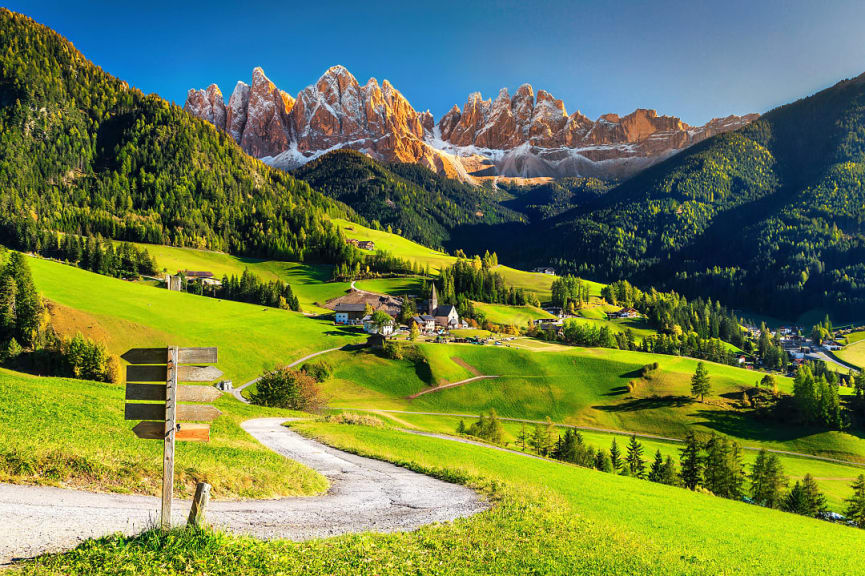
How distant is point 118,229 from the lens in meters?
184

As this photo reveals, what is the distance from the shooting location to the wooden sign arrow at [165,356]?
9523 millimetres

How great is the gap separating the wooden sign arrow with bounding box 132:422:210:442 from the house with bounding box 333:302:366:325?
5031 inches

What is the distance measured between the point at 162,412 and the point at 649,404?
341ft

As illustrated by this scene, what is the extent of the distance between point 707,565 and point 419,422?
203ft

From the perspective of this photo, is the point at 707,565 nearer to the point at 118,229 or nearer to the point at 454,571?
the point at 454,571

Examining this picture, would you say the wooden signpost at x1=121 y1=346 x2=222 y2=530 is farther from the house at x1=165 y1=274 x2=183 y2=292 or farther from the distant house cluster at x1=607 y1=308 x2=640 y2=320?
the distant house cluster at x1=607 y1=308 x2=640 y2=320

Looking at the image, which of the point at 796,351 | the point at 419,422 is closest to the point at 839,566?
the point at 419,422

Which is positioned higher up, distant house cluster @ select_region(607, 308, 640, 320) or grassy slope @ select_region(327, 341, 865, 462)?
distant house cluster @ select_region(607, 308, 640, 320)

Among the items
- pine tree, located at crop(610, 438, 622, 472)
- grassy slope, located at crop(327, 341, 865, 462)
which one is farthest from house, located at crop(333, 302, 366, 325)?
pine tree, located at crop(610, 438, 622, 472)

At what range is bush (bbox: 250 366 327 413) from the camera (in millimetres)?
66562

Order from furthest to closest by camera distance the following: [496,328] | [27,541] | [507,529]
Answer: [496,328], [507,529], [27,541]

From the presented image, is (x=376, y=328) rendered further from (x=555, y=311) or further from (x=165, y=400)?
(x=165, y=400)

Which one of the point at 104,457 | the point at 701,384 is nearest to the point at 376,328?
the point at 701,384

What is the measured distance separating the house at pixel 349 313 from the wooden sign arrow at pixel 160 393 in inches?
5030
